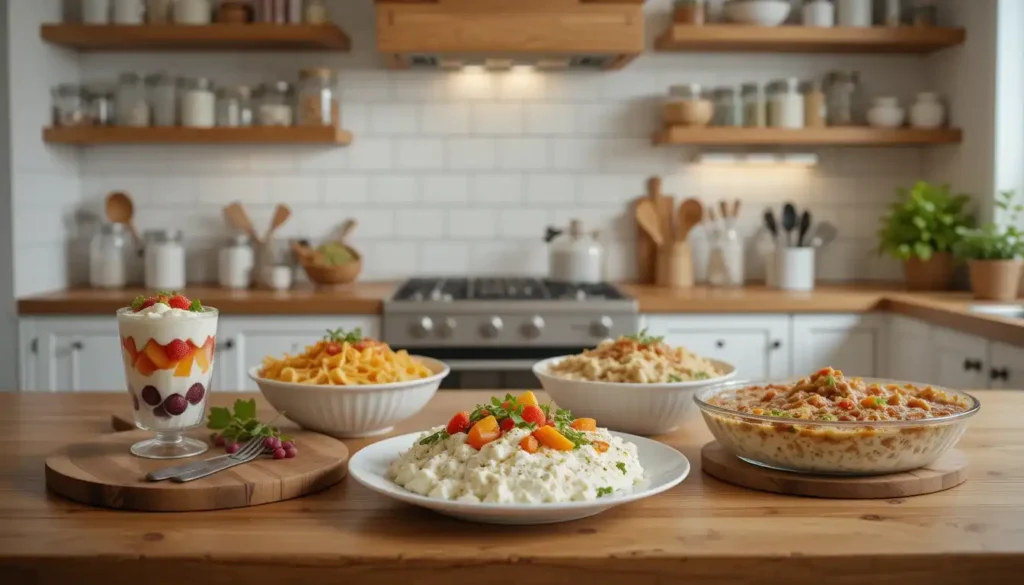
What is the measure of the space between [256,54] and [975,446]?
356cm

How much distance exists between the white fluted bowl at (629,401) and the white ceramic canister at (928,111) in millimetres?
2991

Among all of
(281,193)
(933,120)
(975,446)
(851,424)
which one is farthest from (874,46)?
(851,424)

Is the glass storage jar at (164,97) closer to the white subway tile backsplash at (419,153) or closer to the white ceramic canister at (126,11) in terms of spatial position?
the white ceramic canister at (126,11)

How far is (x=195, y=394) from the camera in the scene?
1.53m

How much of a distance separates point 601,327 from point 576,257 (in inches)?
25.5

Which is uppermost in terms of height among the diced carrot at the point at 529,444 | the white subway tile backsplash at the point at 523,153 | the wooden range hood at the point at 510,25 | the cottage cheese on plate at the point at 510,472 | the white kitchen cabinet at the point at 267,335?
the wooden range hood at the point at 510,25

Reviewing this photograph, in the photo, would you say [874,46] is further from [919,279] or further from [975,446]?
[975,446]

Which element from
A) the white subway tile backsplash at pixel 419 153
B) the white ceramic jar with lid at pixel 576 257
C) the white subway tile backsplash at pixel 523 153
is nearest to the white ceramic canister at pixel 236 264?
the white subway tile backsplash at pixel 419 153

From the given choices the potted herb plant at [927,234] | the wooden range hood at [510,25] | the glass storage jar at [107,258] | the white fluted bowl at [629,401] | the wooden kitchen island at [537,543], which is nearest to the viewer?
the wooden kitchen island at [537,543]

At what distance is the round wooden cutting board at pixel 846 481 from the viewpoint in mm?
1422

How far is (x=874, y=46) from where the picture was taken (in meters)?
4.45

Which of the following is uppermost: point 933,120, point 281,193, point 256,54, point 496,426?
point 256,54

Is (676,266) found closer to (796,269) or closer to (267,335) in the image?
(796,269)

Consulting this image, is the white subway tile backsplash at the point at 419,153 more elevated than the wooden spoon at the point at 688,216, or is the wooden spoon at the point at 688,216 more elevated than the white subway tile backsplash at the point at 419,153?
the white subway tile backsplash at the point at 419,153
